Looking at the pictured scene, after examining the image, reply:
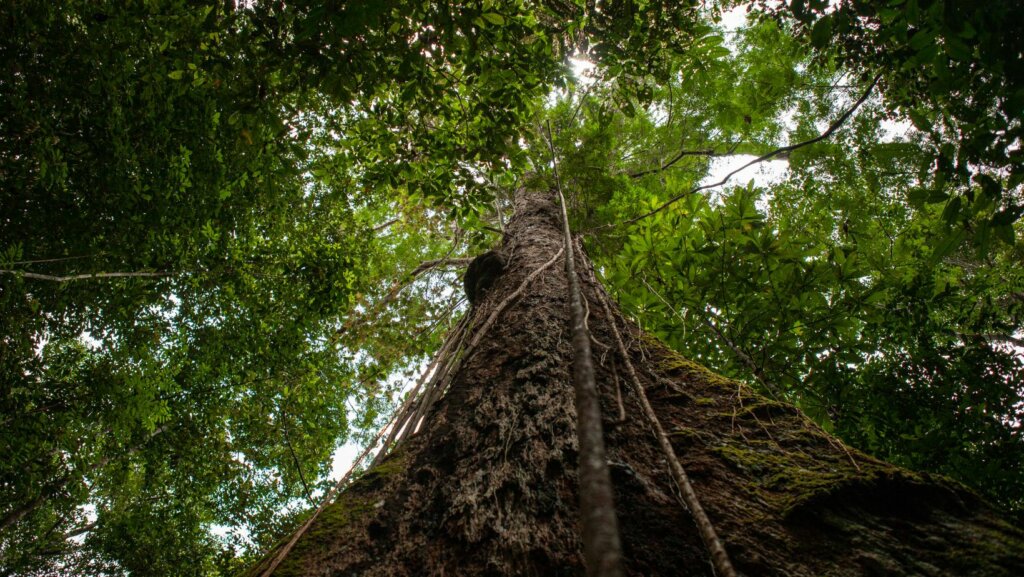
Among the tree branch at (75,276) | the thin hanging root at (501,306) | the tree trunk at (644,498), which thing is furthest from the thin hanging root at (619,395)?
the tree branch at (75,276)

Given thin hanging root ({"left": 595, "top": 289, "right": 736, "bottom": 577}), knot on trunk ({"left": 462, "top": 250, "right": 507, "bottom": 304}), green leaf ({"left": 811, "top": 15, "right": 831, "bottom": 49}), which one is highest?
green leaf ({"left": 811, "top": 15, "right": 831, "bottom": 49})

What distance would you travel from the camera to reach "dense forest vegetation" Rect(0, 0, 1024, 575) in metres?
1.95

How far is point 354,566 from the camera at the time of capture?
0.98m

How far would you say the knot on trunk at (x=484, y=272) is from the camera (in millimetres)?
2666

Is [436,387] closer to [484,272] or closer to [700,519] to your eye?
[484,272]

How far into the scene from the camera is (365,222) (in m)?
4.58

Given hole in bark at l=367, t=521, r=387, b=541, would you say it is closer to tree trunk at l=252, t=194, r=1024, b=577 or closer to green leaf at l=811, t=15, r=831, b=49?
tree trunk at l=252, t=194, r=1024, b=577

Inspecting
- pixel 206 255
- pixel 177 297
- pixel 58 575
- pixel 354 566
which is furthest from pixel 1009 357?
pixel 58 575

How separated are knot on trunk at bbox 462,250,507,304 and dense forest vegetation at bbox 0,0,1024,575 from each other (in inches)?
18.6

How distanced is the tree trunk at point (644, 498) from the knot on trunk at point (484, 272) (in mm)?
1089

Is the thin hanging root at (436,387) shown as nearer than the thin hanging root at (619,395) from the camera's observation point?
No

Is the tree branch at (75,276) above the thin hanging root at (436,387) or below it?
above

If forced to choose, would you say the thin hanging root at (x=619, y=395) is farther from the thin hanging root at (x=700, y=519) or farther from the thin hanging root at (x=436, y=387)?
the thin hanging root at (x=436, y=387)

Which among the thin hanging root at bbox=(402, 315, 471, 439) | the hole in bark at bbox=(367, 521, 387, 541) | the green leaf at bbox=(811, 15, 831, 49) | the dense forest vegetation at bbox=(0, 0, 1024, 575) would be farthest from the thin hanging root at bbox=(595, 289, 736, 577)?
the green leaf at bbox=(811, 15, 831, 49)
